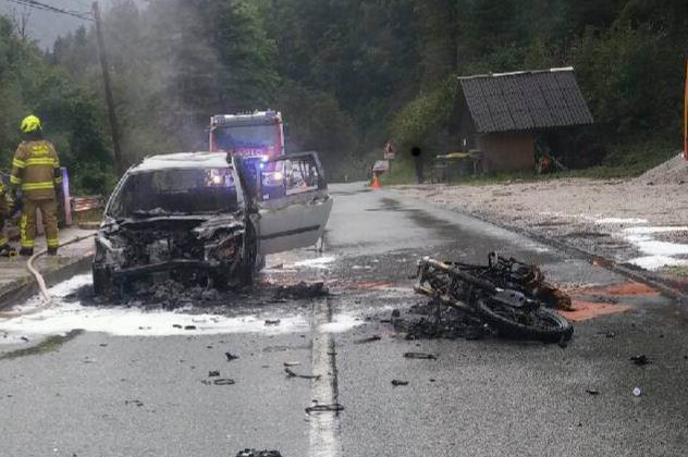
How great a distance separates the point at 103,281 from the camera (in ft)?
32.8

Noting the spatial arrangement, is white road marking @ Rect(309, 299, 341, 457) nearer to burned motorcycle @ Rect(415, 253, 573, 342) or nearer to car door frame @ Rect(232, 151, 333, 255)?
burned motorcycle @ Rect(415, 253, 573, 342)

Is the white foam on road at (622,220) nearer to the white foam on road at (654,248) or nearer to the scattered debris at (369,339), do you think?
the white foam on road at (654,248)

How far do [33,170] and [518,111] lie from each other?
34.4m

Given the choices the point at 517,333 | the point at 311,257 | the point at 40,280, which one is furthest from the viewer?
the point at 311,257

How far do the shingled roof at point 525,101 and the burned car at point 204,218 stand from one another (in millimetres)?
31828

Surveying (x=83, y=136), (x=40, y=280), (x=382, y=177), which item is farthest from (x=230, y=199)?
(x=382, y=177)

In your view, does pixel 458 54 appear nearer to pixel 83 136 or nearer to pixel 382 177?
pixel 382 177

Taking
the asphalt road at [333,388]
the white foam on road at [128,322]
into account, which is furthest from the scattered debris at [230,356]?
the white foam on road at [128,322]

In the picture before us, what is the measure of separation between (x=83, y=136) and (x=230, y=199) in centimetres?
2491

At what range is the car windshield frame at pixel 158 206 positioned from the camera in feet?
34.4

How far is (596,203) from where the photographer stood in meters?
21.6

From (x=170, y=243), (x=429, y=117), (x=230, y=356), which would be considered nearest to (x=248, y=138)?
(x=170, y=243)

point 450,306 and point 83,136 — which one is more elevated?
point 83,136

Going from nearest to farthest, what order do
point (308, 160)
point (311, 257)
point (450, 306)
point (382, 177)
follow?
point (450, 306) < point (308, 160) < point (311, 257) < point (382, 177)
